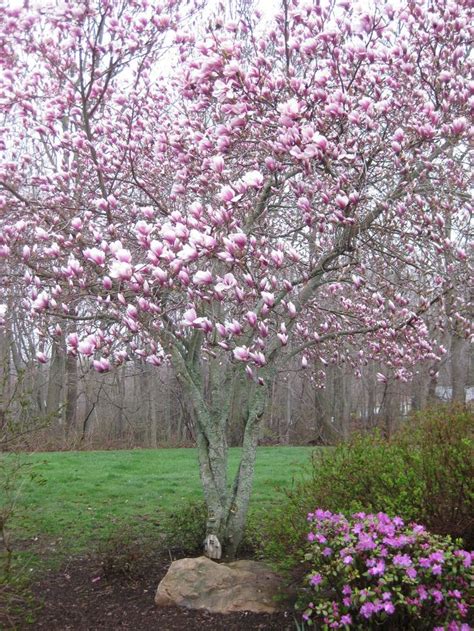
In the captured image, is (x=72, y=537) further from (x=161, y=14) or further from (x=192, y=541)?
(x=161, y=14)

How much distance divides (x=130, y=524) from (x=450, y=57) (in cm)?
543

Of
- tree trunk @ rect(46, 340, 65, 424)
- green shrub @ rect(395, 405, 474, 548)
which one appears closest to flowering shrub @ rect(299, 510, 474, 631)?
green shrub @ rect(395, 405, 474, 548)

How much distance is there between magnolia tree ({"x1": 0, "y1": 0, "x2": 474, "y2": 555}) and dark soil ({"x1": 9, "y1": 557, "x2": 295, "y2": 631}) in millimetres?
714

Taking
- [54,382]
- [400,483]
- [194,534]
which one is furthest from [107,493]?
[54,382]

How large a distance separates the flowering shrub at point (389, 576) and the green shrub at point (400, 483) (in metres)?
0.37

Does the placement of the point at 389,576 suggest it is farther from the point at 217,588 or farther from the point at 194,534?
the point at 194,534

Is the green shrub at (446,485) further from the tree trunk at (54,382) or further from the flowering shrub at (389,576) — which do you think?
the tree trunk at (54,382)

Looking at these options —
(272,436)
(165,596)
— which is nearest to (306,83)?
(165,596)

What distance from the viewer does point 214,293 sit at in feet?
10.9

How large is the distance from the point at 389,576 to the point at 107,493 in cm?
599

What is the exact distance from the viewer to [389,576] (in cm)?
289

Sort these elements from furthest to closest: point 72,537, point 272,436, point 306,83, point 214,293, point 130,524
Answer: point 272,436, point 130,524, point 72,537, point 306,83, point 214,293

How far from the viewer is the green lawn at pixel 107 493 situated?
6250 mm

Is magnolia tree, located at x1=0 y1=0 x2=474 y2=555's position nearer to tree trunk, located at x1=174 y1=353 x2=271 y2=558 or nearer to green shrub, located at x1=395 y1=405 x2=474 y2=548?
tree trunk, located at x1=174 y1=353 x2=271 y2=558
